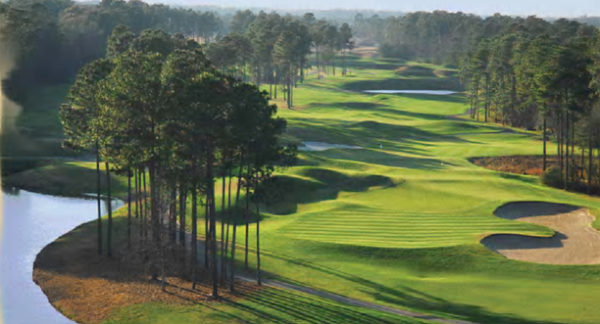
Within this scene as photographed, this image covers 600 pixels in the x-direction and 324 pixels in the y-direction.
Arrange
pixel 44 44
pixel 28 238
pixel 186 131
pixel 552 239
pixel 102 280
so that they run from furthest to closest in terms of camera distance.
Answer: pixel 44 44
pixel 28 238
pixel 552 239
pixel 102 280
pixel 186 131

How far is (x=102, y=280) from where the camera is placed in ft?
186

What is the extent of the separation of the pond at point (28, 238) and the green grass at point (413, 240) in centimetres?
744

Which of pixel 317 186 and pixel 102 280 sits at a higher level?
pixel 317 186

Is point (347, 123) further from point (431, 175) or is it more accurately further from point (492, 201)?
point (492, 201)

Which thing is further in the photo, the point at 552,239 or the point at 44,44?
the point at 44,44

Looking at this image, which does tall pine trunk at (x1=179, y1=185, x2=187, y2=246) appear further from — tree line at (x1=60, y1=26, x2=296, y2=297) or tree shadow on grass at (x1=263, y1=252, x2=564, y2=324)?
tree shadow on grass at (x1=263, y1=252, x2=564, y2=324)

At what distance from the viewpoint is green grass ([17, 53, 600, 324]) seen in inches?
1897

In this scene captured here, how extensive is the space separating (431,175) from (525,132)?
6072 cm

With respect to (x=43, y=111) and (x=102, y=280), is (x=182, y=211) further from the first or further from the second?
(x=43, y=111)

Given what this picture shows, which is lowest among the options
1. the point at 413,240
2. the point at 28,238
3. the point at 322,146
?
the point at 28,238

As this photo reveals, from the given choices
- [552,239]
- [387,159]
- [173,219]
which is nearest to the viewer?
[173,219]

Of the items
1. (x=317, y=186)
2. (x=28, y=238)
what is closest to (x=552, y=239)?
(x=317, y=186)

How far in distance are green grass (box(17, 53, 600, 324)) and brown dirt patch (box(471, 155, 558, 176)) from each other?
9.79 ft

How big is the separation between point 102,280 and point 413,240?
89.0ft
